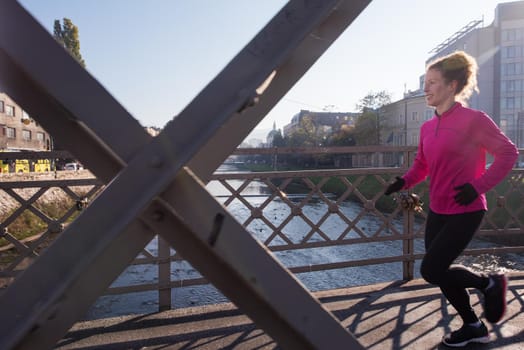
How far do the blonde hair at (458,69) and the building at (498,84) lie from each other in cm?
5008

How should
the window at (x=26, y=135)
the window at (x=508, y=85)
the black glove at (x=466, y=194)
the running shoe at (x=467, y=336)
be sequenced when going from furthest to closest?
the window at (x=508, y=85) < the window at (x=26, y=135) < the running shoe at (x=467, y=336) < the black glove at (x=466, y=194)

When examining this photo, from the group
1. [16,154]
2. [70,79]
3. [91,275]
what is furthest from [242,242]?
[16,154]

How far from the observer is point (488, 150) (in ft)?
7.55

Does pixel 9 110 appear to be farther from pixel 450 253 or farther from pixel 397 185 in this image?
pixel 450 253

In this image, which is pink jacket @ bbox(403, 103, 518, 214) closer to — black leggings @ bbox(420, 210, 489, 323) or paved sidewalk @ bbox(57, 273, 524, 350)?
black leggings @ bbox(420, 210, 489, 323)

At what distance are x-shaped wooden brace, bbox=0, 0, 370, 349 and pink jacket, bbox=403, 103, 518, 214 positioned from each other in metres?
1.58

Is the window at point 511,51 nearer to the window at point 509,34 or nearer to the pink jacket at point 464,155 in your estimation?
the window at point 509,34

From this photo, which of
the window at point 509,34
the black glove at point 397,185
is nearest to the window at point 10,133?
the black glove at point 397,185

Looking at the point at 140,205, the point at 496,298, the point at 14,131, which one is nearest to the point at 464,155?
the point at 496,298

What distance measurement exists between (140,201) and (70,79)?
38 centimetres

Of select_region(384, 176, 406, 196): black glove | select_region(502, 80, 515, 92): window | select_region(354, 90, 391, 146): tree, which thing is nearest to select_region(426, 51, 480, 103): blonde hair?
select_region(384, 176, 406, 196): black glove

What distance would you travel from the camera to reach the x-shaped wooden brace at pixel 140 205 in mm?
972

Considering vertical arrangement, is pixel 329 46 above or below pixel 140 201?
above

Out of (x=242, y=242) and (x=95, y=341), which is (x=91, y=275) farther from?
(x=95, y=341)
